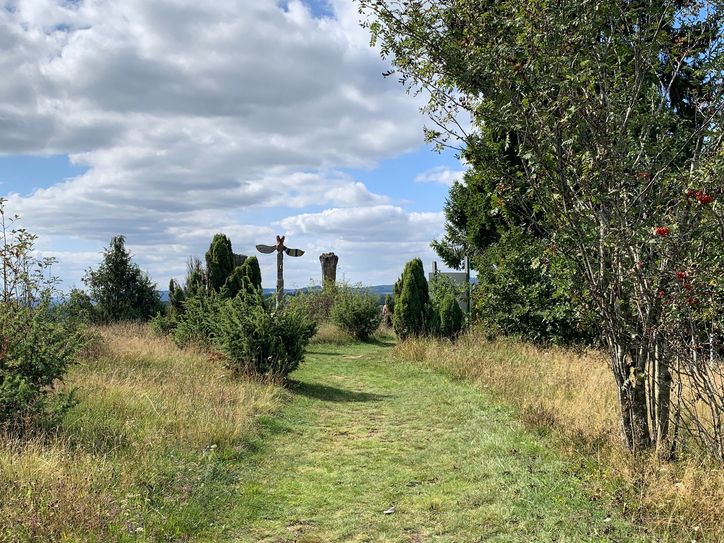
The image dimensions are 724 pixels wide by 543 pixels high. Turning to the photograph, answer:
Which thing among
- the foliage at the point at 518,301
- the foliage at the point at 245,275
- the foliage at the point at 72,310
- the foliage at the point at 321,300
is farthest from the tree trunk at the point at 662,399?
the foliage at the point at 321,300

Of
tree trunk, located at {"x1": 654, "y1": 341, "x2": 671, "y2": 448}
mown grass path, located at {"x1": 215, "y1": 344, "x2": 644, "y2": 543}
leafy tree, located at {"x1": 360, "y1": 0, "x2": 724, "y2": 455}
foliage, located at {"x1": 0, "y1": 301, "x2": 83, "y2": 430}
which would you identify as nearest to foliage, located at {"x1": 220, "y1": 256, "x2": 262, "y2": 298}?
mown grass path, located at {"x1": 215, "y1": 344, "x2": 644, "y2": 543}

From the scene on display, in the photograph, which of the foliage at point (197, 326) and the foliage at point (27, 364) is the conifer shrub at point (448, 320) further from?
the foliage at point (27, 364)

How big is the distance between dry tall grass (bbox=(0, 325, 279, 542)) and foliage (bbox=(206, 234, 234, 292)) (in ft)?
35.3

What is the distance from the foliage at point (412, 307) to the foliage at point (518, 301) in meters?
3.28

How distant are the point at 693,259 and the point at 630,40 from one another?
179cm

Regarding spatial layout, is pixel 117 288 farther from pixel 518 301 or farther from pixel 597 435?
pixel 597 435

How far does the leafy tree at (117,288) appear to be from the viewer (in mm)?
20594

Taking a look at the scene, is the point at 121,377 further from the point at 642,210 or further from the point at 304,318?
the point at 642,210

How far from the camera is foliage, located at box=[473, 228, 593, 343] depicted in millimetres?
13008

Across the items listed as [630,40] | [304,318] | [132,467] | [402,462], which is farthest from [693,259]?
[304,318]

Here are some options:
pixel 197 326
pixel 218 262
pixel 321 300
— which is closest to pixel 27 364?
pixel 197 326

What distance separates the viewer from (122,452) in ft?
17.4

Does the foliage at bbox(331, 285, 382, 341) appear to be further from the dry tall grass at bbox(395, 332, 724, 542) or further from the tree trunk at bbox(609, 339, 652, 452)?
the tree trunk at bbox(609, 339, 652, 452)

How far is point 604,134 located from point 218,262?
58.0 feet
